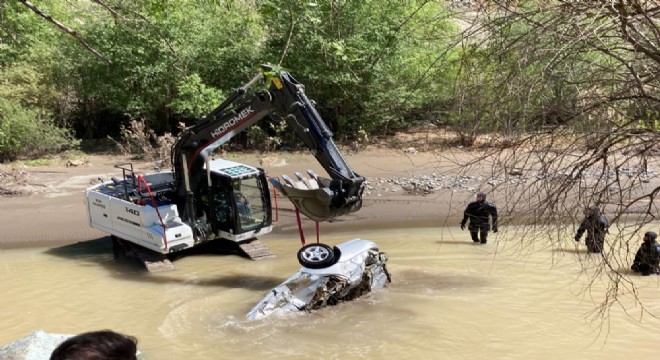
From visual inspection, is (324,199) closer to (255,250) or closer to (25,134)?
(255,250)

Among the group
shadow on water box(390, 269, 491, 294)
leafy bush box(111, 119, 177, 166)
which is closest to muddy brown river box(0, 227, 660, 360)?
shadow on water box(390, 269, 491, 294)

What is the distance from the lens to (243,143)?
74.5ft

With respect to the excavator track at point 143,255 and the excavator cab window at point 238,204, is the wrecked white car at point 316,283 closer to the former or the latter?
the excavator cab window at point 238,204

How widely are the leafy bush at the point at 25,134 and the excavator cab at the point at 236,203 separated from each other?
37.2 feet

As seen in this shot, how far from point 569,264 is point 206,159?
7.22 m

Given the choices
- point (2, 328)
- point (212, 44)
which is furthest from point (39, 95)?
point (2, 328)

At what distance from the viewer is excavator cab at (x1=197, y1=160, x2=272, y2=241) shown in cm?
1159

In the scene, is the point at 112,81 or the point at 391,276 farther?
the point at 112,81

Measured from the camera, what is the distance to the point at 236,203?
38.0 feet

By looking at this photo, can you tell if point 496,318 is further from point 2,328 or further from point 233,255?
point 2,328

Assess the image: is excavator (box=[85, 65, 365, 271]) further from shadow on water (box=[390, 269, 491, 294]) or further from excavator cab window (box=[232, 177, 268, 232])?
shadow on water (box=[390, 269, 491, 294])

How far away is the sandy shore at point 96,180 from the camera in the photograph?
48.3 feet

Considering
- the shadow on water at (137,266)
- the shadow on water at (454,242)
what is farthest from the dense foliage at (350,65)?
the shadow on water at (137,266)

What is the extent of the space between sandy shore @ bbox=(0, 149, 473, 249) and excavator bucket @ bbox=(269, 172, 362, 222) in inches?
164
